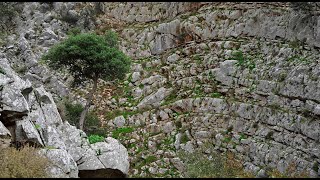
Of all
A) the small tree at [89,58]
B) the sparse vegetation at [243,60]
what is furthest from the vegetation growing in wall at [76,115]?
the sparse vegetation at [243,60]

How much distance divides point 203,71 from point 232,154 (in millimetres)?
8570

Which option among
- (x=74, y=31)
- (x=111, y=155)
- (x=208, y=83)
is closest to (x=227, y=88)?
(x=208, y=83)

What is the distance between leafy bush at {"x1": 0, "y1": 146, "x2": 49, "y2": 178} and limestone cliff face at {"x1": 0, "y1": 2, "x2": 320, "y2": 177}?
2575 mm

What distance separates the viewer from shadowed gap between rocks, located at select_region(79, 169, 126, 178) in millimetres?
15219

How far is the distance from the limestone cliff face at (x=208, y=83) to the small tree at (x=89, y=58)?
3.47 meters

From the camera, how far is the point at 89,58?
25.3 metres

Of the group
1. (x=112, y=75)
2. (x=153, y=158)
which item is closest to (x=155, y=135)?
(x=153, y=158)

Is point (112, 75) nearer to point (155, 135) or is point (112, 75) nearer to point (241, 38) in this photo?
point (155, 135)

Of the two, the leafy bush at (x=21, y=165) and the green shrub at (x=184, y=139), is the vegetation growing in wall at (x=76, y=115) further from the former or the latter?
the leafy bush at (x=21, y=165)

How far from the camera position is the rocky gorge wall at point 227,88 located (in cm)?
2148

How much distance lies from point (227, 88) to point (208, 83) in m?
1.81

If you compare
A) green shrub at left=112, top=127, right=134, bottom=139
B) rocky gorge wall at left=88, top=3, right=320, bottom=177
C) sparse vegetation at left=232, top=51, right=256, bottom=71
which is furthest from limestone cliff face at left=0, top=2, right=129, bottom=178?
sparse vegetation at left=232, top=51, right=256, bottom=71

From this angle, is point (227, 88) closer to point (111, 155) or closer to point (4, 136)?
point (111, 155)

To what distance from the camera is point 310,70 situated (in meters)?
22.1
